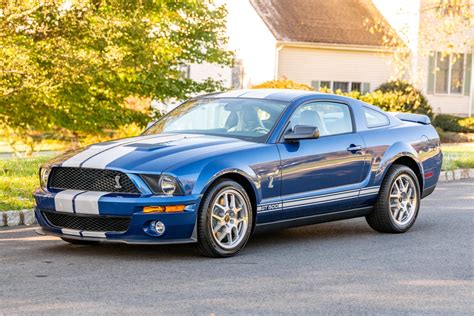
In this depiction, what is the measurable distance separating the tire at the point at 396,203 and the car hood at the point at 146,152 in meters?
1.88

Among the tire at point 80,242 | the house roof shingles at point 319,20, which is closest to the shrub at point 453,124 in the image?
the house roof shingles at point 319,20

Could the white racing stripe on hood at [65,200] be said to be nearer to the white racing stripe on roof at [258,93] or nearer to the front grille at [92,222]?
the front grille at [92,222]

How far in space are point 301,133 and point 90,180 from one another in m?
2.03

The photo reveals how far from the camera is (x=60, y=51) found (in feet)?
47.4

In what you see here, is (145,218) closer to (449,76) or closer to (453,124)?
(453,124)

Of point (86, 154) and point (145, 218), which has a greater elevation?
point (86, 154)

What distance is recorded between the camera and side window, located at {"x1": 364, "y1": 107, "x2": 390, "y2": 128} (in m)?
10.6

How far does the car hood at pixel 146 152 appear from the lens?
8625 mm

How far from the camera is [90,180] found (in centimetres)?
874

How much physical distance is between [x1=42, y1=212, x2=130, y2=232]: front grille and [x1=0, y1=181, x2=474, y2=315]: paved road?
0.86ft

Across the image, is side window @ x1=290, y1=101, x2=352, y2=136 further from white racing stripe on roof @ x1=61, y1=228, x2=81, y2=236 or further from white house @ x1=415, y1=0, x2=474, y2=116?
white house @ x1=415, y1=0, x2=474, y2=116

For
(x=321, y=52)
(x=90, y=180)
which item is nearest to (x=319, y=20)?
(x=321, y=52)

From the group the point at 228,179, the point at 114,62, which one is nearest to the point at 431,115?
the point at 114,62

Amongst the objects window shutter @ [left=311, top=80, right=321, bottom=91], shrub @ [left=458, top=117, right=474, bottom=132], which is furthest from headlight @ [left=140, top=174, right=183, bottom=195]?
window shutter @ [left=311, top=80, right=321, bottom=91]
